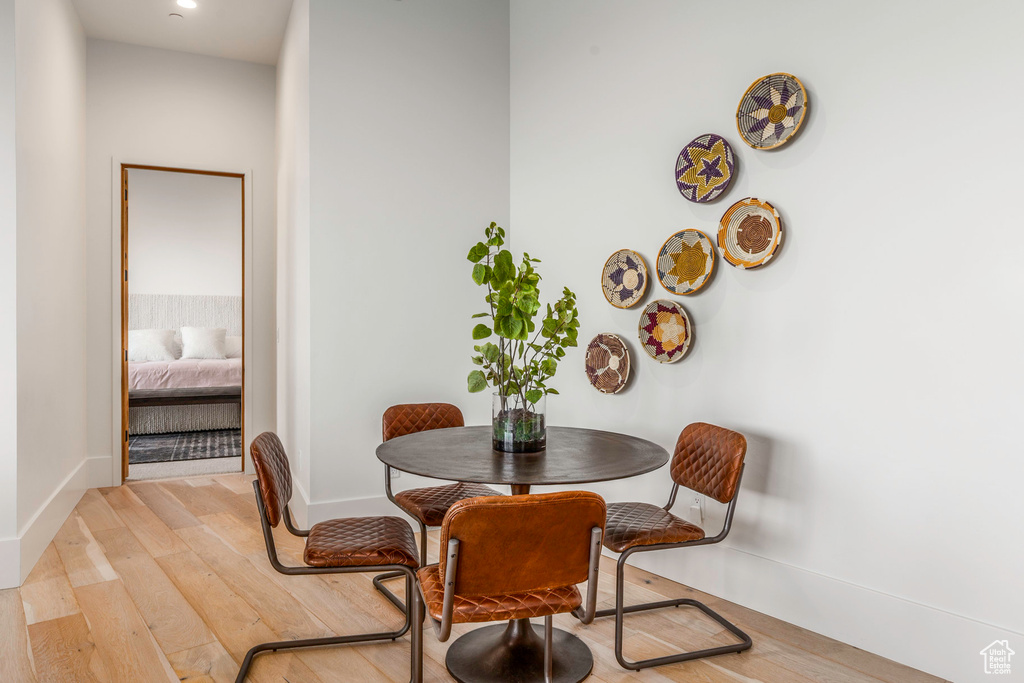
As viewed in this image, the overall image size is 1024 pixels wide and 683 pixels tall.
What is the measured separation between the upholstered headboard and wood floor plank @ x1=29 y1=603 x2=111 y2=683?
15.8 ft

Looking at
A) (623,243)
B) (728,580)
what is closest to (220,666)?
(728,580)

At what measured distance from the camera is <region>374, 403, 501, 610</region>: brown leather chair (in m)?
2.57

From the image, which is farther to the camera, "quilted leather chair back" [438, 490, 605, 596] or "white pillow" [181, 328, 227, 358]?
"white pillow" [181, 328, 227, 358]

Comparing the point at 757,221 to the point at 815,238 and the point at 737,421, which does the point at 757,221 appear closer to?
the point at 815,238

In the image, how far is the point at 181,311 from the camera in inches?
282

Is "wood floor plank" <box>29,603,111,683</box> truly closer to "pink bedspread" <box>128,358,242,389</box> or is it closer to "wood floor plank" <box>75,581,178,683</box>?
"wood floor plank" <box>75,581,178,683</box>

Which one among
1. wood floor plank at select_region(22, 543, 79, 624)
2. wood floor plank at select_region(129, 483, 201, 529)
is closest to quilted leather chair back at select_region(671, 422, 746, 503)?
wood floor plank at select_region(22, 543, 79, 624)

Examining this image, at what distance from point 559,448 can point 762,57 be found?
5.66 feet

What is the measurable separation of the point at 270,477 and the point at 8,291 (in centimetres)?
174

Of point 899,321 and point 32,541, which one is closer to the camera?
point 899,321

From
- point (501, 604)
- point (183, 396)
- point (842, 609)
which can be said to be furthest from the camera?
point (183, 396)

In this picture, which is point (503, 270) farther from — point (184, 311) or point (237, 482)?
point (184, 311)

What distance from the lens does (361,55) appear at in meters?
3.59

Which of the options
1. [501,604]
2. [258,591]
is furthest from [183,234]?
[501,604]
